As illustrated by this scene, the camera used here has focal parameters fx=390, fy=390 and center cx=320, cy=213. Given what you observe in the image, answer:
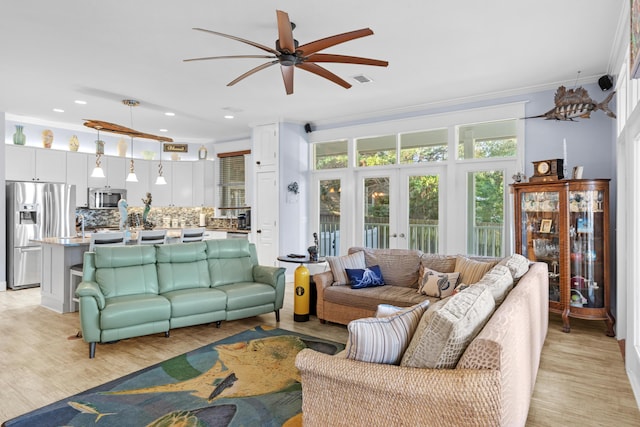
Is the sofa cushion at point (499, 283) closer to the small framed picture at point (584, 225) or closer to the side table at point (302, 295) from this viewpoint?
the small framed picture at point (584, 225)

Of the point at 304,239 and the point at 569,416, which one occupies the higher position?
the point at 304,239

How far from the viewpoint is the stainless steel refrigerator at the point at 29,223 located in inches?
245

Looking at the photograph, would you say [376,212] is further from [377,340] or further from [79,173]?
[79,173]

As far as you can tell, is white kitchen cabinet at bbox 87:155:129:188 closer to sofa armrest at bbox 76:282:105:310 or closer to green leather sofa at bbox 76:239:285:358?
green leather sofa at bbox 76:239:285:358

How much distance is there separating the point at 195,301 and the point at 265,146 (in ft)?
11.9

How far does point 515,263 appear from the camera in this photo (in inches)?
125

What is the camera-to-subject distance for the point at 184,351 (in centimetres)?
353

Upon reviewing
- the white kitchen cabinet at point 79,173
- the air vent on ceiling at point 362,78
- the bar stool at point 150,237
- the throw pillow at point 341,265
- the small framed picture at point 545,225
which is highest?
the air vent on ceiling at point 362,78

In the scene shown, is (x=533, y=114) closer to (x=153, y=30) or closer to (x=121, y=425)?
(x=153, y=30)

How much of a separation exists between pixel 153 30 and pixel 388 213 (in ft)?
13.6

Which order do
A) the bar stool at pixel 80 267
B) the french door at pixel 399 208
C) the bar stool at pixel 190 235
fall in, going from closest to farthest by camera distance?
1. the bar stool at pixel 80 267
2. the bar stool at pixel 190 235
3. the french door at pixel 399 208

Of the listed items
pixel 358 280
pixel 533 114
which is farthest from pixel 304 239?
pixel 533 114

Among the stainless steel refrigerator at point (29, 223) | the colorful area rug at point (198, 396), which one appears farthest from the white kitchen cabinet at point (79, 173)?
the colorful area rug at point (198, 396)

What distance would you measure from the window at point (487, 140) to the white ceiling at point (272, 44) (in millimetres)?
447
